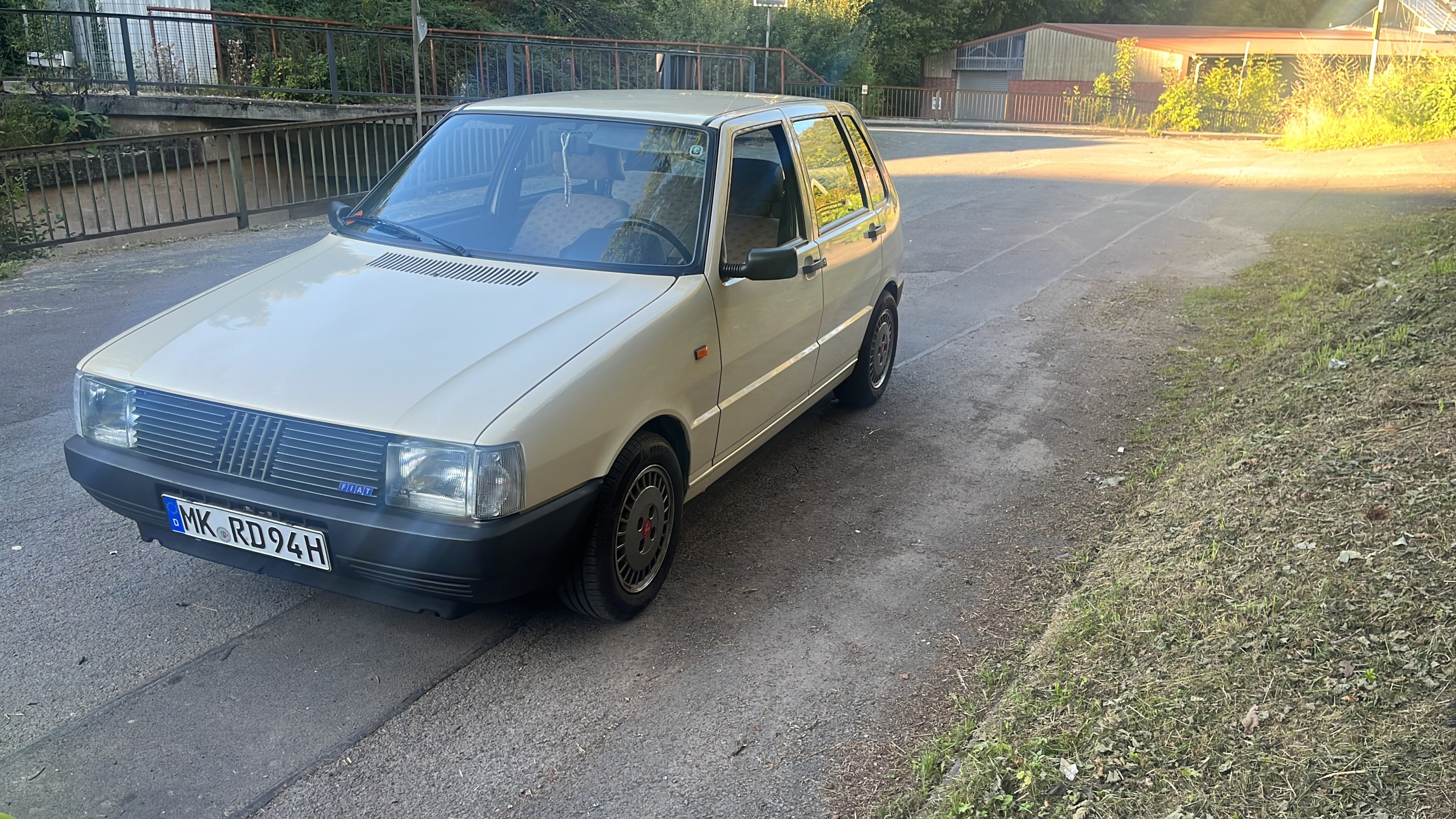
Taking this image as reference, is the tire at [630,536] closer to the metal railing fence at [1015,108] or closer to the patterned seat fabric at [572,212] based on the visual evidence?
the patterned seat fabric at [572,212]

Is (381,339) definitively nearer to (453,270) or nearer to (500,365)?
(500,365)

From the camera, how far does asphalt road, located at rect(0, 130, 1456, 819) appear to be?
10.2ft

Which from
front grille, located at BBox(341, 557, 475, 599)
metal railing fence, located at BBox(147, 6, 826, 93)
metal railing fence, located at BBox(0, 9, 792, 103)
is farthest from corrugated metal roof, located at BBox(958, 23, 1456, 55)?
front grille, located at BBox(341, 557, 475, 599)

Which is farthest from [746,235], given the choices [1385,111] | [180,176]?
[1385,111]

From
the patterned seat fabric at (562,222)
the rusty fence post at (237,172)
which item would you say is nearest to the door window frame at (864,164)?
the patterned seat fabric at (562,222)

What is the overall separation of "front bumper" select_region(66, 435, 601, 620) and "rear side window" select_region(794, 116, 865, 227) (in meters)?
2.42

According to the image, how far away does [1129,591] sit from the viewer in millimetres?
3949

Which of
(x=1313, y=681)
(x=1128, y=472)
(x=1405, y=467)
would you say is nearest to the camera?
(x=1313, y=681)

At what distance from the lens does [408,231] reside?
15.3 ft

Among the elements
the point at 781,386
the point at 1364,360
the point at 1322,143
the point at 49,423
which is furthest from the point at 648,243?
the point at 1322,143

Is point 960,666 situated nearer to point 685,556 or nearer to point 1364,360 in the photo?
point 685,556

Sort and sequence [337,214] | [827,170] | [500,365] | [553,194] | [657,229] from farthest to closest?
[827,170] → [337,214] → [553,194] → [657,229] → [500,365]

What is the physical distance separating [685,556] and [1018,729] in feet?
6.00

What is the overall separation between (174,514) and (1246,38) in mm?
51060
